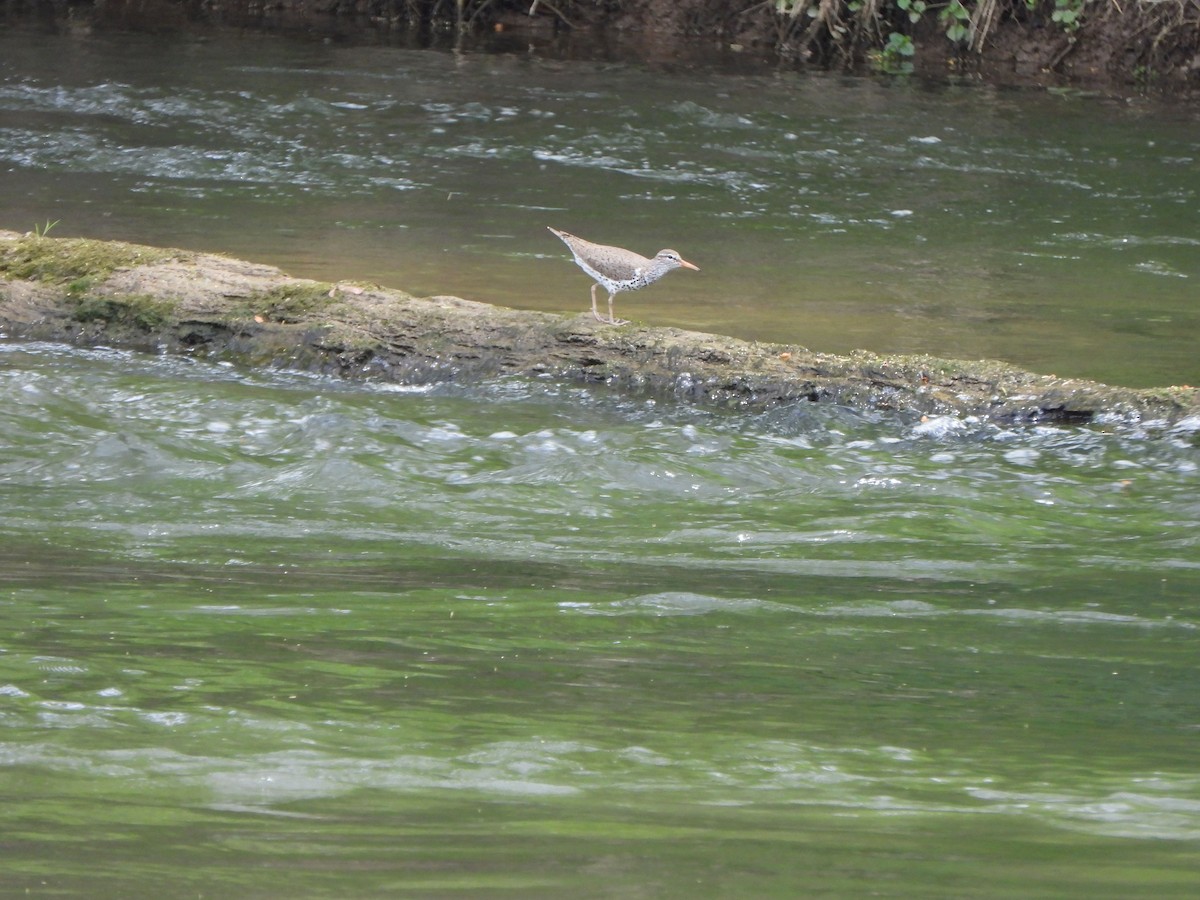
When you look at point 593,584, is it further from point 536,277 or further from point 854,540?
point 536,277

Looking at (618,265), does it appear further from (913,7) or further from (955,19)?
(955,19)

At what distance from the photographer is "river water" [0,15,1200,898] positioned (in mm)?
2646

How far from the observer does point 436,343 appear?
24.3ft

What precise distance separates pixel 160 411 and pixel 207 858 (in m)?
4.35

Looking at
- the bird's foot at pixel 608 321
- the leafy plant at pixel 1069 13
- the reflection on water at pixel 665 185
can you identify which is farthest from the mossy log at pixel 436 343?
the leafy plant at pixel 1069 13

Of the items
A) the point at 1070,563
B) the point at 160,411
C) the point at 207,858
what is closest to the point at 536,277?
the point at 160,411

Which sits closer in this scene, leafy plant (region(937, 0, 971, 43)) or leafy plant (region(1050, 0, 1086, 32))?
leafy plant (region(1050, 0, 1086, 32))

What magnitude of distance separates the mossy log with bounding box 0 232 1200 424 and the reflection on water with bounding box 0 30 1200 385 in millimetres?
1352

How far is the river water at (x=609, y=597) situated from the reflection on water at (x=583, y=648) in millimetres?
15

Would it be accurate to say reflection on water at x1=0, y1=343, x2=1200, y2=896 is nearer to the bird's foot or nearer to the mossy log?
the mossy log

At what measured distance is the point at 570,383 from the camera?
716 centimetres

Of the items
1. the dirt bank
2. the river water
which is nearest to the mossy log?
the river water

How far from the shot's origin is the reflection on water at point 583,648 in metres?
2.61

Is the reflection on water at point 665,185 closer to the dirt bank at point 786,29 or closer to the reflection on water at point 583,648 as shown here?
the dirt bank at point 786,29
